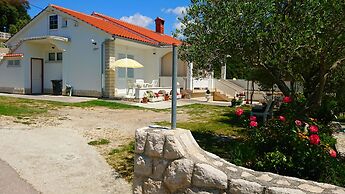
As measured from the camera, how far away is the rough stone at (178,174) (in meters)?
3.45

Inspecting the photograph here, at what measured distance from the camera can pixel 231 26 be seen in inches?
203

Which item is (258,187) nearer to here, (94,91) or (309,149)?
(309,149)

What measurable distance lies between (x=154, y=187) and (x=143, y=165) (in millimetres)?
310

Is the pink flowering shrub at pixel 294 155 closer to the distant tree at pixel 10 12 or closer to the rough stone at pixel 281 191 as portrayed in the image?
the rough stone at pixel 281 191

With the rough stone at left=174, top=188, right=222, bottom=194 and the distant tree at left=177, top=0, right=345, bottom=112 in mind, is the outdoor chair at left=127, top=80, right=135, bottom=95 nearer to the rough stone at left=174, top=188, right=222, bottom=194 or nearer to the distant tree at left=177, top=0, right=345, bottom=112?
the distant tree at left=177, top=0, right=345, bottom=112

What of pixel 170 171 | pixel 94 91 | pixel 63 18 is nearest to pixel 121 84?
pixel 94 91

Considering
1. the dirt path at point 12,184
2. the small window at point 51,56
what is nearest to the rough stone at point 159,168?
the dirt path at point 12,184

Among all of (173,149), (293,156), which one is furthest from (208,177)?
(293,156)

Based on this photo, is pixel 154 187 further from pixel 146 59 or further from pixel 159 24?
pixel 159 24

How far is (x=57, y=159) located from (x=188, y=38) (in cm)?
381

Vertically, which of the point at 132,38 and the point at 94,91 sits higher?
the point at 132,38

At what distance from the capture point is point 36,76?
2275 centimetres

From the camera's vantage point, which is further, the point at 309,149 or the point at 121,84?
the point at 121,84

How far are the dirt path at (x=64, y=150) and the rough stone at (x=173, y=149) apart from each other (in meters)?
1.37
